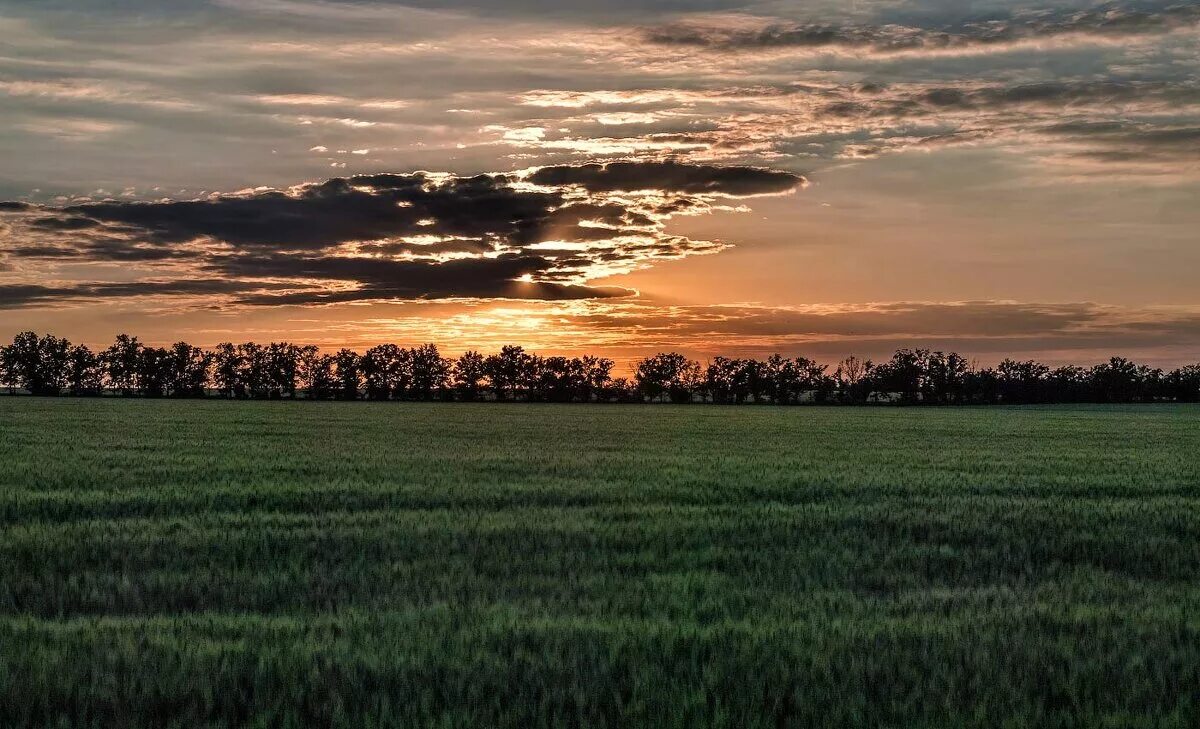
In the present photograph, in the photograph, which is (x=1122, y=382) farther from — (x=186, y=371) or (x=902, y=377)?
(x=186, y=371)

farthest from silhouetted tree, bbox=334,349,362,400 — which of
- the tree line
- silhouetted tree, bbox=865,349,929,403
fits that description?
silhouetted tree, bbox=865,349,929,403

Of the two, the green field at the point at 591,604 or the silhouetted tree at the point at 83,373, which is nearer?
the green field at the point at 591,604

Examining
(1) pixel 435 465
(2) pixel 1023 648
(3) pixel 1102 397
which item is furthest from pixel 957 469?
(3) pixel 1102 397

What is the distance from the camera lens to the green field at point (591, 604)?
19.7 ft

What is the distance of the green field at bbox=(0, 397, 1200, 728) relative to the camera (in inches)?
236

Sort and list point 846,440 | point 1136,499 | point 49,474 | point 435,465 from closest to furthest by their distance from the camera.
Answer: point 1136,499
point 49,474
point 435,465
point 846,440

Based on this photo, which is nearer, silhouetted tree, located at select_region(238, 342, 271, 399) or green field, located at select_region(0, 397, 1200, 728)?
green field, located at select_region(0, 397, 1200, 728)

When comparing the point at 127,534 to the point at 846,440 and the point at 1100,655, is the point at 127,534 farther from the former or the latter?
the point at 846,440

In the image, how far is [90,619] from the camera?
8.34m

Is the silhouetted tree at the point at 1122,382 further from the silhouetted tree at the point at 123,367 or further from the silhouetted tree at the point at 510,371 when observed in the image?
the silhouetted tree at the point at 123,367

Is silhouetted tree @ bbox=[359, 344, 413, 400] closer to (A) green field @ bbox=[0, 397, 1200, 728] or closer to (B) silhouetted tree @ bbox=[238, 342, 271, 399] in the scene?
(B) silhouetted tree @ bbox=[238, 342, 271, 399]

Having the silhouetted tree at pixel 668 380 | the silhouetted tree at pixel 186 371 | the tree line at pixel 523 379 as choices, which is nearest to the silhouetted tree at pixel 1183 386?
the tree line at pixel 523 379

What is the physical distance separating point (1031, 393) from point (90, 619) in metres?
185

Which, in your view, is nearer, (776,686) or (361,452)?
(776,686)
